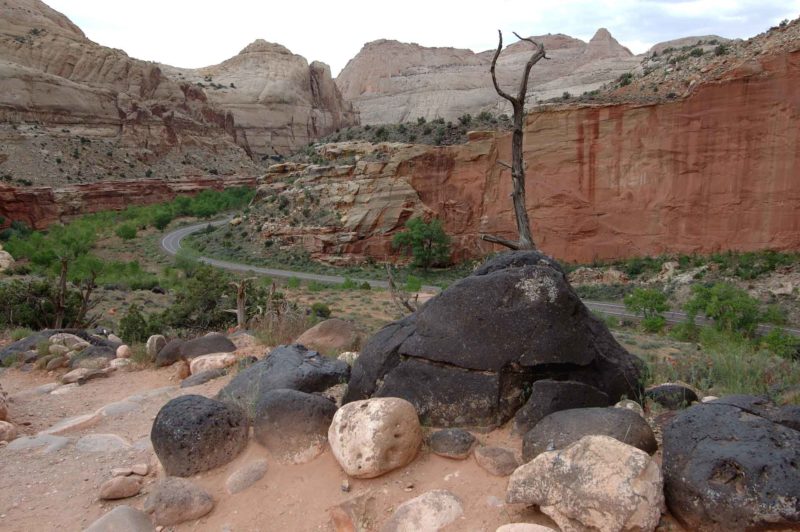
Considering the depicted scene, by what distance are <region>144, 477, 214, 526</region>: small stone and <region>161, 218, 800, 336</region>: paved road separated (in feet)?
82.4

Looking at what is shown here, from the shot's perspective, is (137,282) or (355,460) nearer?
(355,460)

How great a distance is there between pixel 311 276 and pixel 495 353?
→ 3608cm

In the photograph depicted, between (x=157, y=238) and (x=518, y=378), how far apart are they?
5594 centimetres

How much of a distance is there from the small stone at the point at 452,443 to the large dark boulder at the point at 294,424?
3.20 feet

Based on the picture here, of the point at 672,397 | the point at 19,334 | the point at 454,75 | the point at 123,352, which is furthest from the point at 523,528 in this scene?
the point at 454,75

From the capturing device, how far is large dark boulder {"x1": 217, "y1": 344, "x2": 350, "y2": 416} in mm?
5871

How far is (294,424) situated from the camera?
188 inches

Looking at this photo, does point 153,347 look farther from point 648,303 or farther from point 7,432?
point 648,303

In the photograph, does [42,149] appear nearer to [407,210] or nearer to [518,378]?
[407,210]

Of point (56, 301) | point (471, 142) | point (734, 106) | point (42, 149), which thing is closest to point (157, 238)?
point (42, 149)

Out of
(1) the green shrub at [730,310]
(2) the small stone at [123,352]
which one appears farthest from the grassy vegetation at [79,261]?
(1) the green shrub at [730,310]

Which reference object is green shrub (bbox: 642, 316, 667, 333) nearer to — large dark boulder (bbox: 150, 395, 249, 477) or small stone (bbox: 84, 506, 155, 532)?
large dark boulder (bbox: 150, 395, 249, 477)

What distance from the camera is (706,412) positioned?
12.2 ft

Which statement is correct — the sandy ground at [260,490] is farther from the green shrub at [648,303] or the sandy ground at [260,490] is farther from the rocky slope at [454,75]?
the rocky slope at [454,75]
